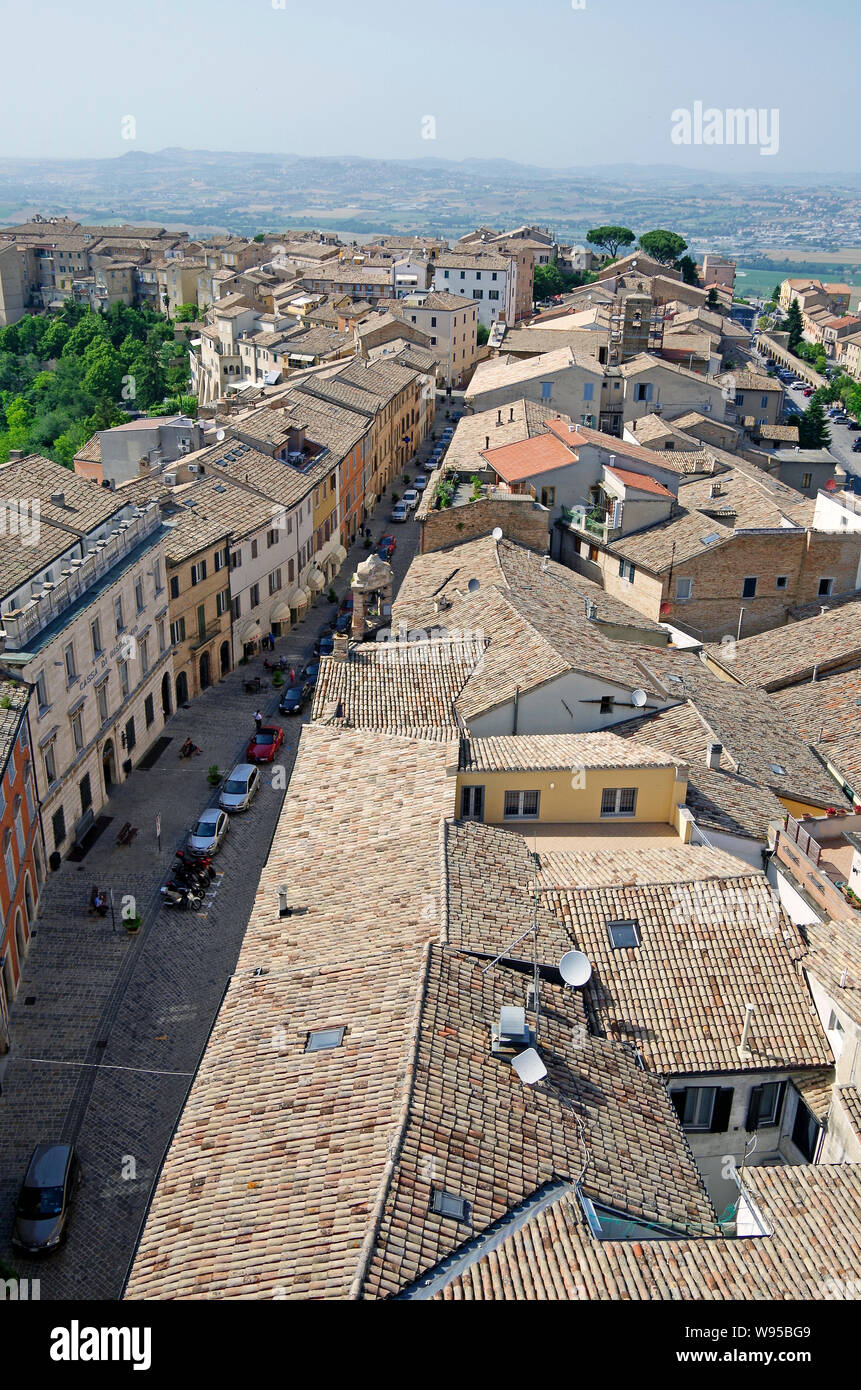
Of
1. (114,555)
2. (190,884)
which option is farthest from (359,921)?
(114,555)

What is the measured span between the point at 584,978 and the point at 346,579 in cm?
4252

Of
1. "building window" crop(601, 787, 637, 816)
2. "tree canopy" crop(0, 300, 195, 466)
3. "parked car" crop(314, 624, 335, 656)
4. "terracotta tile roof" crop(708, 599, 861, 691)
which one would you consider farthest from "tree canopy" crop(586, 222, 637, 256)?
"building window" crop(601, 787, 637, 816)

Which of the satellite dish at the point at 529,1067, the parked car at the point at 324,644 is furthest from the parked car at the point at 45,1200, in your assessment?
the parked car at the point at 324,644

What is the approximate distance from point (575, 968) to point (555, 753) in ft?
28.4

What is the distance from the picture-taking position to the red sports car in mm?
37719

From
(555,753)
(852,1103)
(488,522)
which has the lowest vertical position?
(852,1103)

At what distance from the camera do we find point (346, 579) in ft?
193

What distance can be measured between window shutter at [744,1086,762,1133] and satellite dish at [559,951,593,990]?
3803 mm

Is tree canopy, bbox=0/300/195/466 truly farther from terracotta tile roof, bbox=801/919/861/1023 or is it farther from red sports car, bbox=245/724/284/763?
terracotta tile roof, bbox=801/919/861/1023

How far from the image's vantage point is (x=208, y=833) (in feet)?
106

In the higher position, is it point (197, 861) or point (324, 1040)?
point (324, 1040)

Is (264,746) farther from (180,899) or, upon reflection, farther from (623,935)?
(623,935)

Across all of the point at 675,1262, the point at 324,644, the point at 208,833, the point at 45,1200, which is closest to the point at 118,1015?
the point at 45,1200

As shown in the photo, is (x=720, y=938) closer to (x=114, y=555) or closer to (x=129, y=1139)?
(x=129, y=1139)
